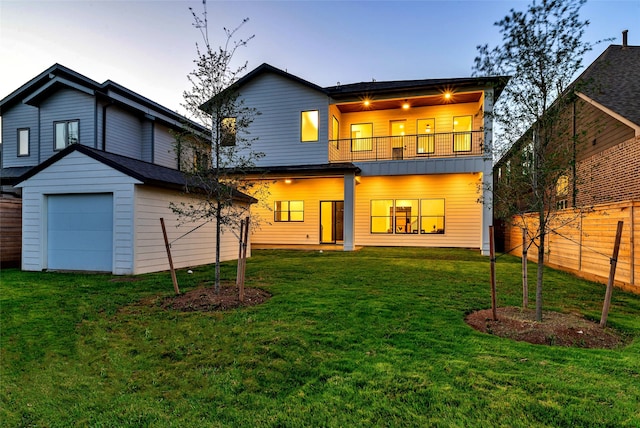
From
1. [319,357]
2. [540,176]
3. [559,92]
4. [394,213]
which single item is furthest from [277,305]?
[394,213]

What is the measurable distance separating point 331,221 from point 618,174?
11.2 metres

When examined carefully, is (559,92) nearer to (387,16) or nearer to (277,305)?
(277,305)

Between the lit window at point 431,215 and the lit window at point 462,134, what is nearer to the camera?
the lit window at point 462,134

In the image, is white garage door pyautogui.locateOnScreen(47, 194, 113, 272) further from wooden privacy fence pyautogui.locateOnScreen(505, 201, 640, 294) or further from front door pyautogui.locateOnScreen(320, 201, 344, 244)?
front door pyautogui.locateOnScreen(320, 201, 344, 244)

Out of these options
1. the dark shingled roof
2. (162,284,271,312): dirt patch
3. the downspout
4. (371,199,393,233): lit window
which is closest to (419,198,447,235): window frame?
(371,199,393,233): lit window

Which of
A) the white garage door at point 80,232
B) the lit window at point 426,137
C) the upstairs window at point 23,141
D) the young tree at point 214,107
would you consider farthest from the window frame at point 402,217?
the upstairs window at point 23,141

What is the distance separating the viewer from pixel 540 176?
4.63 meters

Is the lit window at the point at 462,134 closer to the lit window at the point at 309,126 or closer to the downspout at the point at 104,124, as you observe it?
the lit window at the point at 309,126

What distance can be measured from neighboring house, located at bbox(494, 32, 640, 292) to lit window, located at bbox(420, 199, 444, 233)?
115 inches

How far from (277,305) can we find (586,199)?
12.3m

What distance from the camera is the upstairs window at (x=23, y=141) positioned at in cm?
1648

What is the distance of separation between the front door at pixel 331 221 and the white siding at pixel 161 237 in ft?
23.0

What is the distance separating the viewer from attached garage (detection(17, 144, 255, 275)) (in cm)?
840

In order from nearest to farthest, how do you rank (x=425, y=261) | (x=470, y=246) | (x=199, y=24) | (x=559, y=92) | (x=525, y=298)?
(x=559, y=92), (x=525, y=298), (x=199, y=24), (x=425, y=261), (x=470, y=246)
